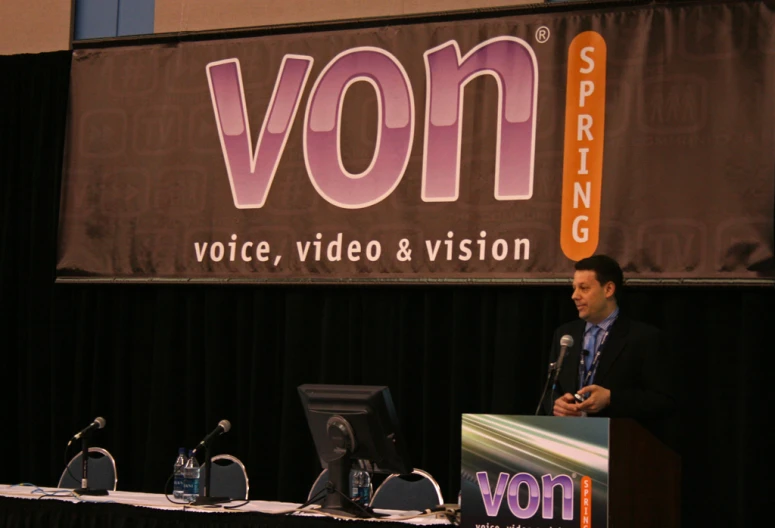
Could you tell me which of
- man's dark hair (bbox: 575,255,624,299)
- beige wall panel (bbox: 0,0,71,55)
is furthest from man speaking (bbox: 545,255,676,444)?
beige wall panel (bbox: 0,0,71,55)

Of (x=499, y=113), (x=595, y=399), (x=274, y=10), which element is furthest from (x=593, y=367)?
(x=274, y=10)

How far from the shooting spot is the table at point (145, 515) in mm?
3547

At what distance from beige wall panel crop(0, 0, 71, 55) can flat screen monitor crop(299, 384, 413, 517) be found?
3.83 metres

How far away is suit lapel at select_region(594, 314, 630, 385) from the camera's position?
3695 millimetres

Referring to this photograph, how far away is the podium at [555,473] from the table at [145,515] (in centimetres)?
70

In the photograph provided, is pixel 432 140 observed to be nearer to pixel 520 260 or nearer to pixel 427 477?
pixel 520 260

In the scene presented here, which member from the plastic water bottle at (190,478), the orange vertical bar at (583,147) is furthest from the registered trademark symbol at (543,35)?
the plastic water bottle at (190,478)

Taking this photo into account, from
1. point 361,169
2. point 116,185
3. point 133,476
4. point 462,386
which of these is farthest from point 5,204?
point 462,386

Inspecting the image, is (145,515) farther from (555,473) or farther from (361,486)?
(555,473)

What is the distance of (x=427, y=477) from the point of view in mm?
4477

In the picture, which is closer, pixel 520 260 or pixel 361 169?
pixel 520 260

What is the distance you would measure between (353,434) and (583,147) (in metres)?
2.05

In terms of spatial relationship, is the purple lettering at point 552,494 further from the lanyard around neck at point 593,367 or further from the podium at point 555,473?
the lanyard around neck at point 593,367

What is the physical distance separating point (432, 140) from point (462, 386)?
48.7 inches
